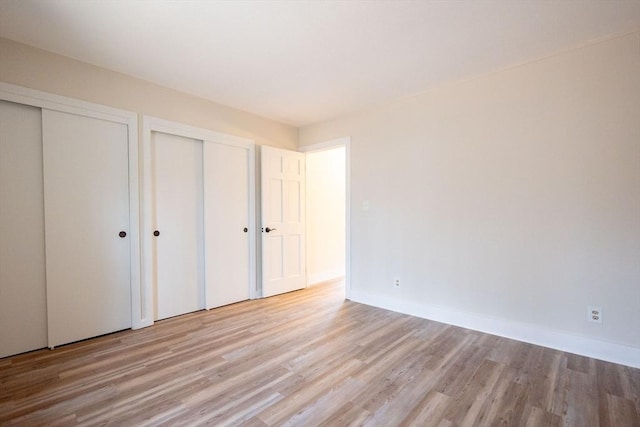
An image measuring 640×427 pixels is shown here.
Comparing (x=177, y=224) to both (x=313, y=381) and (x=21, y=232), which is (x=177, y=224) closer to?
(x=21, y=232)

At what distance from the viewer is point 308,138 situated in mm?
4531

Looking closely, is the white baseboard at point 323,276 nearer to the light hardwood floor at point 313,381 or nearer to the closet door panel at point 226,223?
the closet door panel at point 226,223

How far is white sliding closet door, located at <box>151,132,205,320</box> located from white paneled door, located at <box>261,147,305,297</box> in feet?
2.78

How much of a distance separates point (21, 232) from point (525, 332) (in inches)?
175

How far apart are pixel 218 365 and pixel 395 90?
3197mm

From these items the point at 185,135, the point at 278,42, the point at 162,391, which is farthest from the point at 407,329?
the point at 185,135

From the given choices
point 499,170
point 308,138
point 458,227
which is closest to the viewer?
point 499,170

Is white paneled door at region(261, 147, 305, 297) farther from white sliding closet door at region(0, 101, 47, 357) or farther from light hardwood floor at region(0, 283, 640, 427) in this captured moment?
white sliding closet door at region(0, 101, 47, 357)

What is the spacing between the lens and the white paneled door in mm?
4039

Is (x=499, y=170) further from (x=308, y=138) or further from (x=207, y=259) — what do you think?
(x=207, y=259)

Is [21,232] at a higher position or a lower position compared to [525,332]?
higher

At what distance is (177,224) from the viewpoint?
11.0 ft

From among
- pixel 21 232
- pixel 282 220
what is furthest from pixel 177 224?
pixel 282 220

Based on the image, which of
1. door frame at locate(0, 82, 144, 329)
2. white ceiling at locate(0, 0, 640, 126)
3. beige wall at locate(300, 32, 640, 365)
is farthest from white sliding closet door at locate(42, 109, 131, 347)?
beige wall at locate(300, 32, 640, 365)
